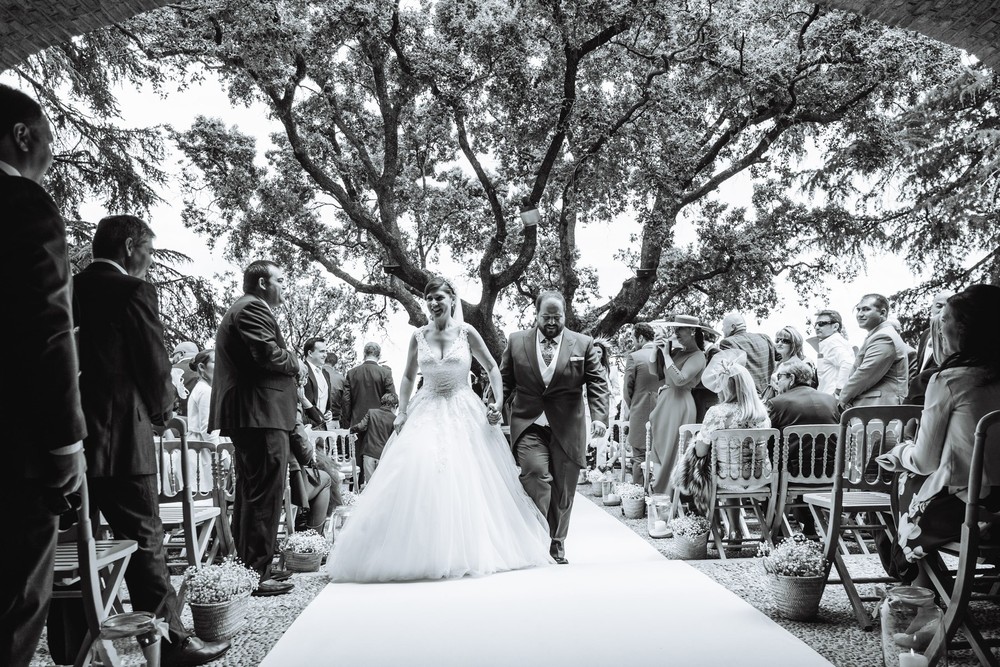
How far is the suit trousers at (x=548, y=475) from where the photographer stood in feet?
20.7

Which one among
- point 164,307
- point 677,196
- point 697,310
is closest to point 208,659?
point 164,307

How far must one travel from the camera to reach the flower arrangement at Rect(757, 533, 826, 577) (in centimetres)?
431

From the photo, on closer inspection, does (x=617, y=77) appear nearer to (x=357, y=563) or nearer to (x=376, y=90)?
(x=376, y=90)

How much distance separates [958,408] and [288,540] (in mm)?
4454

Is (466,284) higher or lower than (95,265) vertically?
higher

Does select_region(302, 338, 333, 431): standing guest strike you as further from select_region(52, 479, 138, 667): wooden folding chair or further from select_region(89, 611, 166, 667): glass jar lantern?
select_region(89, 611, 166, 667): glass jar lantern

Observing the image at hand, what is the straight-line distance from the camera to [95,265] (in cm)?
369

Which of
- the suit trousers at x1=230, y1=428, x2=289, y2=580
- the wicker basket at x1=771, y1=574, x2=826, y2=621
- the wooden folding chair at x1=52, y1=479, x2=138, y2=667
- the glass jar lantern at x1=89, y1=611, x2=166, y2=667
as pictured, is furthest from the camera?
the suit trousers at x1=230, y1=428, x2=289, y2=580

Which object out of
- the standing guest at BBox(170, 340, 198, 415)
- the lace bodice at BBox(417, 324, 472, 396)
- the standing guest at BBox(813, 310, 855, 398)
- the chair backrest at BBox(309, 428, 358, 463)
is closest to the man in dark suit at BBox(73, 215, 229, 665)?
the lace bodice at BBox(417, 324, 472, 396)

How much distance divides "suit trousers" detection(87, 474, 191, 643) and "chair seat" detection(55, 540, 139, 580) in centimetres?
8

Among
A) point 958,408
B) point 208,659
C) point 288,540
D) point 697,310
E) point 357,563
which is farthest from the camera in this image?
point 697,310

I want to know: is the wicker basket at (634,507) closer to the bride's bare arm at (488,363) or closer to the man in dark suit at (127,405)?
the bride's bare arm at (488,363)

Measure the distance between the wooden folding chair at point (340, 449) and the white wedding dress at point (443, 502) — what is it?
4.77 feet

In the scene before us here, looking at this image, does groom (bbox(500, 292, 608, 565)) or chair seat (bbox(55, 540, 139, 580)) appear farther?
groom (bbox(500, 292, 608, 565))
